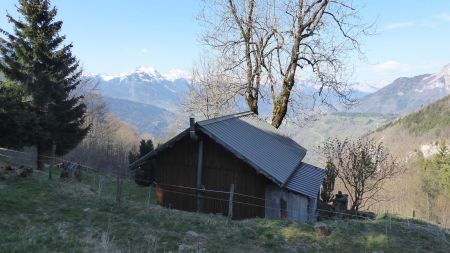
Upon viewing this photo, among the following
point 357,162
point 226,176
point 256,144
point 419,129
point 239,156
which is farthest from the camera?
point 419,129

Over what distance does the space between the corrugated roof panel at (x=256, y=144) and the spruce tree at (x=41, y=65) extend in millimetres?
13943

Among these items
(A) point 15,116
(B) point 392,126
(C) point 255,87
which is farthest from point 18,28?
(B) point 392,126

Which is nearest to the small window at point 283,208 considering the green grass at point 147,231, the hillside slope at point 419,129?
the green grass at point 147,231

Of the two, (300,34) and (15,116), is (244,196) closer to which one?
(300,34)

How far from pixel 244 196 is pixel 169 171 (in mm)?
4132

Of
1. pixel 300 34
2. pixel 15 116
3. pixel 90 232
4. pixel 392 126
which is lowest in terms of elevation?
pixel 90 232

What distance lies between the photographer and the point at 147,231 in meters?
12.3

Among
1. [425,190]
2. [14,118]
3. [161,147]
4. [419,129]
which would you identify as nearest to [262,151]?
[161,147]

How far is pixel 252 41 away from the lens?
94.2 feet

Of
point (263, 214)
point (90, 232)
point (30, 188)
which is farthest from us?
point (263, 214)

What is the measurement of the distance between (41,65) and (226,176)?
746 inches

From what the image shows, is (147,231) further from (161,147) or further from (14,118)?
(14,118)

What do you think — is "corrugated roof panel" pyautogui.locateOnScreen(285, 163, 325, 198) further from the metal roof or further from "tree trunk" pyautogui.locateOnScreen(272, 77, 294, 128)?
"tree trunk" pyautogui.locateOnScreen(272, 77, 294, 128)

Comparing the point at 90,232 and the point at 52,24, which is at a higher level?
the point at 52,24
